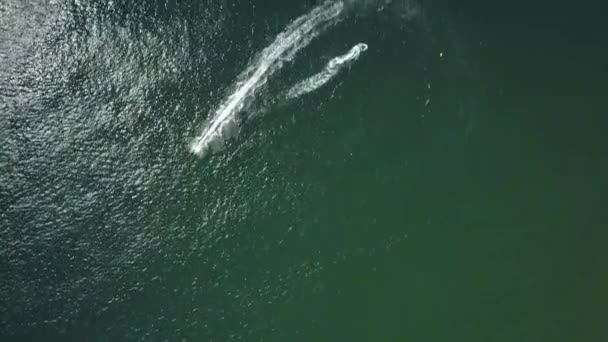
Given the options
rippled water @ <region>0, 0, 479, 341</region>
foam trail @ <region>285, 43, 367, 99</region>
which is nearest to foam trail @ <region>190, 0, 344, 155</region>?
rippled water @ <region>0, 0, 479, 341</region>

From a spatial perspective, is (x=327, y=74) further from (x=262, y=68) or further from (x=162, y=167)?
(x=162, y=167)

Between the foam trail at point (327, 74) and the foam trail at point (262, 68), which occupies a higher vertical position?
the foam trail at point (262, 68)

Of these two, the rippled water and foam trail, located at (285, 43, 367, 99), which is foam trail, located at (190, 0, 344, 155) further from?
foam trail, located at (285, 43, 367, 99)

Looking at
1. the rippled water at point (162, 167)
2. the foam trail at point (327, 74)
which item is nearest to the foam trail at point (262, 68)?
the rippled water at point (162, 167)

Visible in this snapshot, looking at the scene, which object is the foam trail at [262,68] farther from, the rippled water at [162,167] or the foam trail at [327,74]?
the foam trail at [327,74]

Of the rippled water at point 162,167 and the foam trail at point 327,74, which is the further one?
the foam trail at point 327,74

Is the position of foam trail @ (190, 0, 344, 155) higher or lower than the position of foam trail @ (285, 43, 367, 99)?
higher

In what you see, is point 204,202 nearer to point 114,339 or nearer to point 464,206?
point 114,339

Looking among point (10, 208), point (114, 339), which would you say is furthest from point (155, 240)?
point (10, 208)
